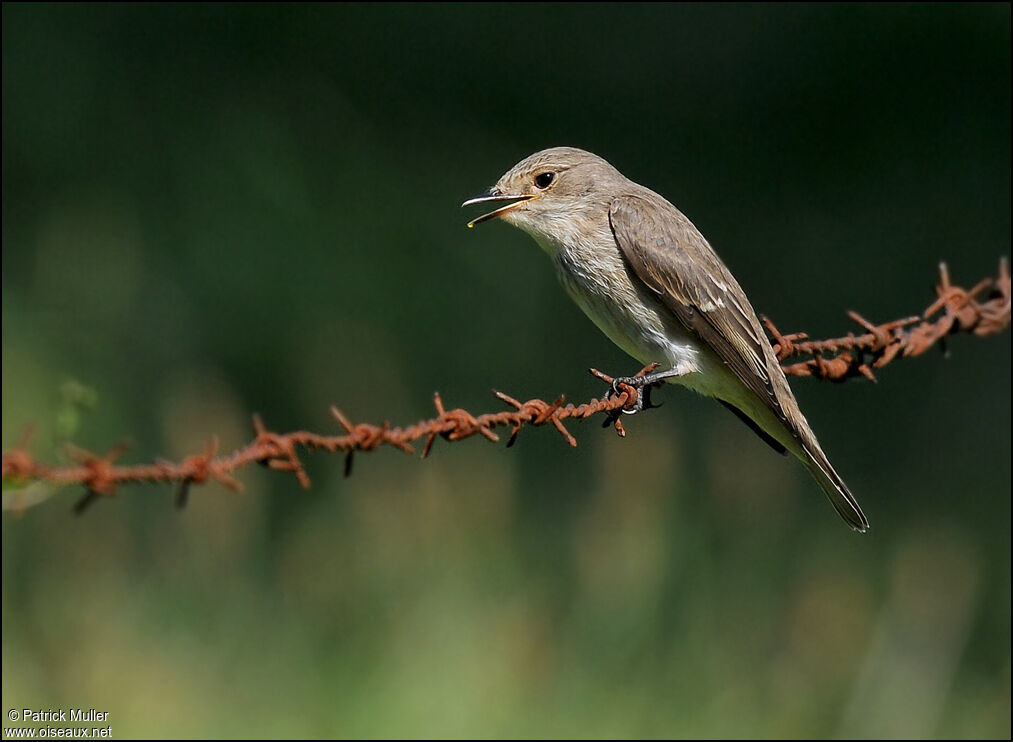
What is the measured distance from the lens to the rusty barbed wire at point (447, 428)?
110 inches

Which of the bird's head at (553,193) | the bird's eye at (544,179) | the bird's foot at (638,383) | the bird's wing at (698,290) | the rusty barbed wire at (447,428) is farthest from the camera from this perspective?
the bird's eye at (544,179)

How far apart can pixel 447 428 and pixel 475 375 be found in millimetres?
3480

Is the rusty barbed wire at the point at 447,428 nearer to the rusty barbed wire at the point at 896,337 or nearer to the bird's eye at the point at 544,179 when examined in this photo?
the rusty barbed wire at the point at 896,337

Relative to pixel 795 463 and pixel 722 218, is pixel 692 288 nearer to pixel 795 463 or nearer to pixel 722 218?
pixel 795 463

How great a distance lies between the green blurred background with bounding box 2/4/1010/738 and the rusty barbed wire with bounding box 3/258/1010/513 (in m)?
0.24

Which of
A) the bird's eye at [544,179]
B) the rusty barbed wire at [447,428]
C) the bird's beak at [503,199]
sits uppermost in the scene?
the bird's eye at [544,179]

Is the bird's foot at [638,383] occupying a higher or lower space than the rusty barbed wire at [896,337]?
lower

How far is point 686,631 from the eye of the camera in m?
5.24

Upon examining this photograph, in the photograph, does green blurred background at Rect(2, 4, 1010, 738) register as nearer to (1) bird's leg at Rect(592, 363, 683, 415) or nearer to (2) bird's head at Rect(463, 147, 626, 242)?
(1) bird's leg at Rect(592, 363, 683, 415)

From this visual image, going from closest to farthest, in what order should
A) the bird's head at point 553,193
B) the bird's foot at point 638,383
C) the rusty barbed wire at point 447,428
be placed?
1. the rusty barbed wire at point 447,428
2. the bird's foot at point 638,383
3. the bird's head at point 553,193

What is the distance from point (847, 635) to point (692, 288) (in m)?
1.33

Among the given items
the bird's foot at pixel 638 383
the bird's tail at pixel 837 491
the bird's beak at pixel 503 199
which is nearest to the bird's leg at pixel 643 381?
the bird's foot at pixel 638 383

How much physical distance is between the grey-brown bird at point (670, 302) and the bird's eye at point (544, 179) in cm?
10

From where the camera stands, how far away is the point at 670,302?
4.74 m
